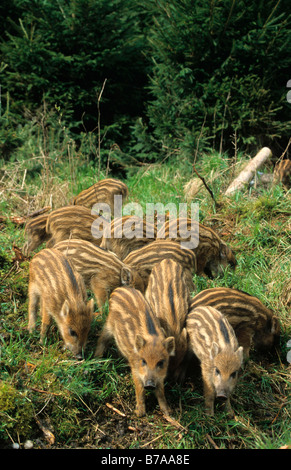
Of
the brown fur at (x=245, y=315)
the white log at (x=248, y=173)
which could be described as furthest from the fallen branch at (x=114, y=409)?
the white log at (x=248, y=173)

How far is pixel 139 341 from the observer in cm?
363

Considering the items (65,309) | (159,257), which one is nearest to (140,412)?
(65,309)

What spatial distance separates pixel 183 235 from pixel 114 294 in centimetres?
140

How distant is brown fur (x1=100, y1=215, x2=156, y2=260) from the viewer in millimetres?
5469

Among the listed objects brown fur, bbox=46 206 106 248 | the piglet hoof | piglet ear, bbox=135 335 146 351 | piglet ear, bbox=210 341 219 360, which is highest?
piglet ear, bbox=135 335 146 351

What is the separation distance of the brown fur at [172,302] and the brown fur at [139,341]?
0.20 metres

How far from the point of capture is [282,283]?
4969mm

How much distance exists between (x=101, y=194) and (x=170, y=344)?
322 cm

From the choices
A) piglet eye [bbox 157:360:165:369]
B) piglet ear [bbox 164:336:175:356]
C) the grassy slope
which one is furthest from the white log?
piglet eye [bbox 157:360:165:369]

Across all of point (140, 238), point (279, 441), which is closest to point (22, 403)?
point (279, 441)

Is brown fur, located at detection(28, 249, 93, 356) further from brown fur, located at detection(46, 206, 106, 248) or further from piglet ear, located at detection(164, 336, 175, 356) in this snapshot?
brown fur, located at detection(46, 206, 106, 248)

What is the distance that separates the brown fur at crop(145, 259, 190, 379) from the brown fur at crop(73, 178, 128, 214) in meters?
2.17

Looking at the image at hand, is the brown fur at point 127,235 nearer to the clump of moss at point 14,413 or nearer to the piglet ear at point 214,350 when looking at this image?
the piglet ear at point 214,350

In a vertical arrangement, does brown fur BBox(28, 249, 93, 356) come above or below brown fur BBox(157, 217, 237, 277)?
above
